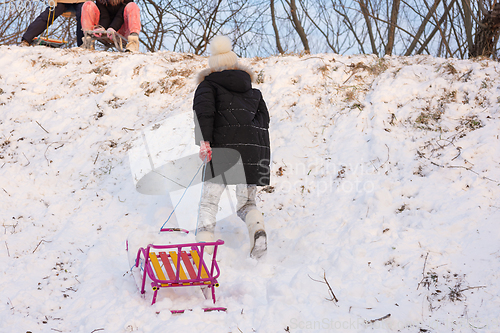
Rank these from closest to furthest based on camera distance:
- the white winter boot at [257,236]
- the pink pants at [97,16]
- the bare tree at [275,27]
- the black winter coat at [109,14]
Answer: the white winter boot at [257,236] < the pink pants at [97,16] < the black winter coat at [109,14] < the bare tree at [275,27]

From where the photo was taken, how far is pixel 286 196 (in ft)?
14.9

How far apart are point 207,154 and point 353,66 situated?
12.5ft

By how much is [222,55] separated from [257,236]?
1722 millimetres

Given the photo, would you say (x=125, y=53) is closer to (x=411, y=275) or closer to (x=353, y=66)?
(x=353, y=66)

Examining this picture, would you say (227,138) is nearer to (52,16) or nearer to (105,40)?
(105,40)

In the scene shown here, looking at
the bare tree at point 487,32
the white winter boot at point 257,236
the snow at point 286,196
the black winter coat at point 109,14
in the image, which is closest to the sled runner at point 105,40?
the black winter coat at point 109,14

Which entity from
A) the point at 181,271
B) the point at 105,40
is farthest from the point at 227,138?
the point at 105,40

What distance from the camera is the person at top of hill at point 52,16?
7.45 metres

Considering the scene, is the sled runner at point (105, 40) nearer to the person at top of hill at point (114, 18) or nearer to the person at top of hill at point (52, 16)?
the person at top of hill at point (114, 18)

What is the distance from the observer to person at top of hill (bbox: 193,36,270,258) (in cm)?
336

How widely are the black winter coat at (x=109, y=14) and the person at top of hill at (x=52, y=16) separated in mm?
435

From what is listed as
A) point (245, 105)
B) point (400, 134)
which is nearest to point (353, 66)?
point (400, 134)

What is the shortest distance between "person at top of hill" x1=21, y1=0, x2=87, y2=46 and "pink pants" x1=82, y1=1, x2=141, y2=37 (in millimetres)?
348

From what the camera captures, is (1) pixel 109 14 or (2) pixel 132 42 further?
(1) pixel 109 14
